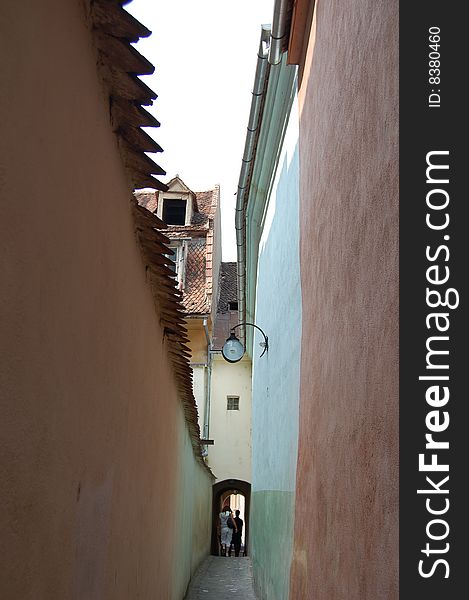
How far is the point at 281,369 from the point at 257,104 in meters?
3.14

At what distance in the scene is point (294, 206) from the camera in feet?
24.4

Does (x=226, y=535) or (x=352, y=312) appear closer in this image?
(x=352, y=312)

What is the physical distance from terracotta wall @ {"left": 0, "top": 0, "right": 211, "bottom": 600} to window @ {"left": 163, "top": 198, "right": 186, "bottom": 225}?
789 inches

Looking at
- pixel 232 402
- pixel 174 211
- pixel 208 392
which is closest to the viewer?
pixel 208 392

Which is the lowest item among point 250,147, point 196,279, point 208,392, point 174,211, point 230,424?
point 230,424

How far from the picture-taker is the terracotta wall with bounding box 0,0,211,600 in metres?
2.17

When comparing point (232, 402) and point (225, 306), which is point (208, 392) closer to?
point (232, 402)

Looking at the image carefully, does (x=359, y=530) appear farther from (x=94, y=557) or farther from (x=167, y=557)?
(x=167, y=557)

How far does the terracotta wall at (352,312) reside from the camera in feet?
9.75

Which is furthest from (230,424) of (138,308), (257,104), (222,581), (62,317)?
(62,317)

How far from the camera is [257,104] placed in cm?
894

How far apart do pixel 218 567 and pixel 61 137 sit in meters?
16.4

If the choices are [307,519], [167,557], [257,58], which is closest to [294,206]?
[257,58]

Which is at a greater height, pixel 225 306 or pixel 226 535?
pixel 225 306
